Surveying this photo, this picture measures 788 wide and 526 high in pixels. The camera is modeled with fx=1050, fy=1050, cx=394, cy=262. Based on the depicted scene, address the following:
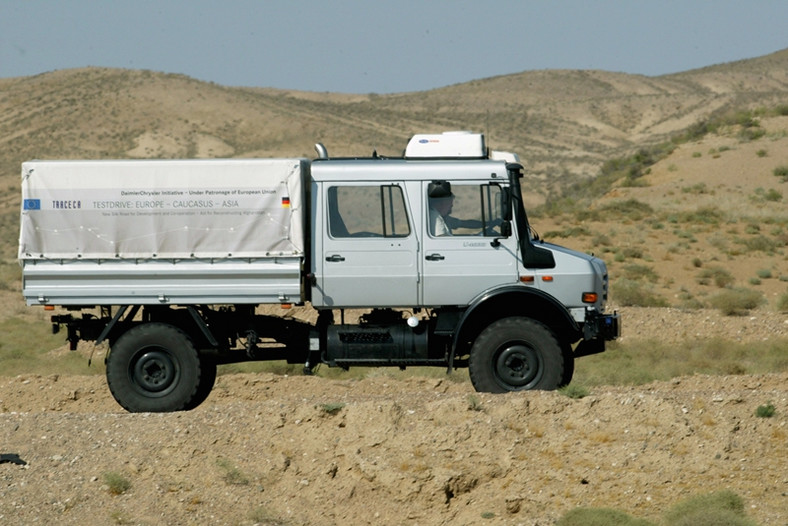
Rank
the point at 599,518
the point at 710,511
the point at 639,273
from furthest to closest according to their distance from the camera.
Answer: the point at 639,273, the point at 599,518, the point at 710,511

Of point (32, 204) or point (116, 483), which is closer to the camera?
point (116, 483)

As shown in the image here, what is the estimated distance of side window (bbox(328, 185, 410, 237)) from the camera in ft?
37.4

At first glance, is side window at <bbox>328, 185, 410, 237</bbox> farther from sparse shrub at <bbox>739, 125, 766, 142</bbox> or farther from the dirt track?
sparse shrub at <bbox>739, 125, 766, 142</bbox>

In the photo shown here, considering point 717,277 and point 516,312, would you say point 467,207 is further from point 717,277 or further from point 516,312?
point 717,277

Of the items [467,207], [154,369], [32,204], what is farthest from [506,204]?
[32,204]

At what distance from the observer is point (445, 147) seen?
1177 cm

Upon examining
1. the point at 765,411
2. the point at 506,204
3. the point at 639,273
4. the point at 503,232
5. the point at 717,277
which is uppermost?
the point at 506,204

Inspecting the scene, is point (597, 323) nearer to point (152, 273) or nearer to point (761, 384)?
point (761, 384)

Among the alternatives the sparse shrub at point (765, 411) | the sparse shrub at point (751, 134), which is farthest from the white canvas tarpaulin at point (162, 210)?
the sparse shrub at point (751, 134)

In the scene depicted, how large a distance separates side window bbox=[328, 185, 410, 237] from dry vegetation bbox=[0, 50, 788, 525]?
73.6 inches

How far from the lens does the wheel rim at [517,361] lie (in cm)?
1149

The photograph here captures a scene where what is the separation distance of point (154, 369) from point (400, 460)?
3396mm

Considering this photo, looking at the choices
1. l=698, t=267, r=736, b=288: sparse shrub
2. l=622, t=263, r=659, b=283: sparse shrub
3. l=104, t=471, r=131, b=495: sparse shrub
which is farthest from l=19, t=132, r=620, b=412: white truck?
l=698, t=267, r=736, b=288: sparse shrub

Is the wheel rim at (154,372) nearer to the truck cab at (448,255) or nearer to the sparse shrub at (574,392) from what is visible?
the truck cab at (448,255)
